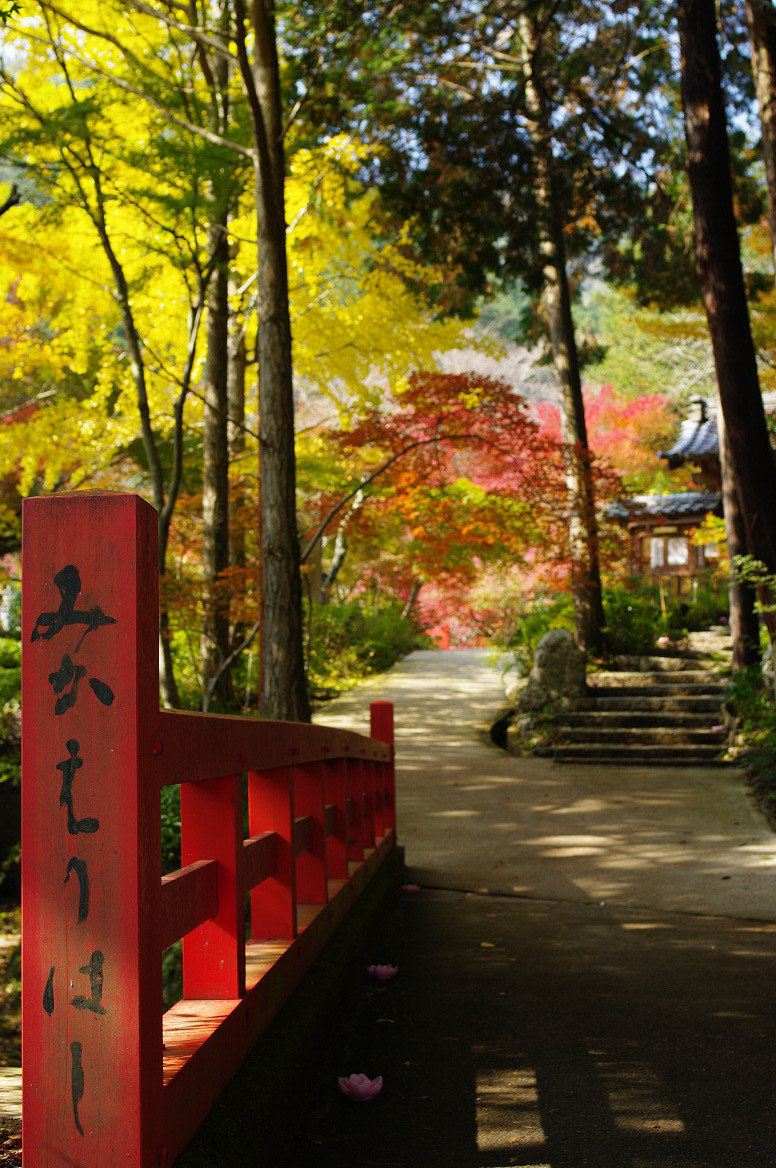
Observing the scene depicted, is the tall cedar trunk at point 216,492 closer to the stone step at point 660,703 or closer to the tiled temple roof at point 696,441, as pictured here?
the stone step at point 660,703

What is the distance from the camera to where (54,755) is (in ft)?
4.55

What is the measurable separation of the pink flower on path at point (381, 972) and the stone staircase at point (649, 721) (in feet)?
23.0

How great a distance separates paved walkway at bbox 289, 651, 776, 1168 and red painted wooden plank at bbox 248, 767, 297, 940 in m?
0.45

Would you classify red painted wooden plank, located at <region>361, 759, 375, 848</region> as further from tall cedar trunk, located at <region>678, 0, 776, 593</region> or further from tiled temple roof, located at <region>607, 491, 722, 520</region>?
tiled temple roof, located at <region>607, 491, 722, 520</region>

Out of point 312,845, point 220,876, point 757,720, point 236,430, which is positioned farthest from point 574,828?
point 236,430

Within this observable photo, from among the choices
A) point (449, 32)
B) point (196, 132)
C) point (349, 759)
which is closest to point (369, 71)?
point (449, 32)

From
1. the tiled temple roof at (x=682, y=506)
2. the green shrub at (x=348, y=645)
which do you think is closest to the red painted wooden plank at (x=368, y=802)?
the green shrub at (x=348, y=645)

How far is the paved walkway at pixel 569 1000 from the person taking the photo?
7.45 ft

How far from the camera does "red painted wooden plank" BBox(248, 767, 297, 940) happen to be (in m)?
2.60

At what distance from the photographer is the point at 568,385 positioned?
1273 cm

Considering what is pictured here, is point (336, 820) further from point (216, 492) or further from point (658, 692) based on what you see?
point (658, 692)

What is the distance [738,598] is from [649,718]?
1674 mm

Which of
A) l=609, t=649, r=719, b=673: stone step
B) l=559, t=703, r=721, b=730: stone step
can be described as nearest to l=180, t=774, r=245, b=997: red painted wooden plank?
l=559, t=703, r=721, b=730: stone step

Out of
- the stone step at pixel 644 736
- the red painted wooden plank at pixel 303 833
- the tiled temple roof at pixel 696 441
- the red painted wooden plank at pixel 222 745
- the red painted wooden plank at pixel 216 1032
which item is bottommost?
the stone step at pixel 644 736
